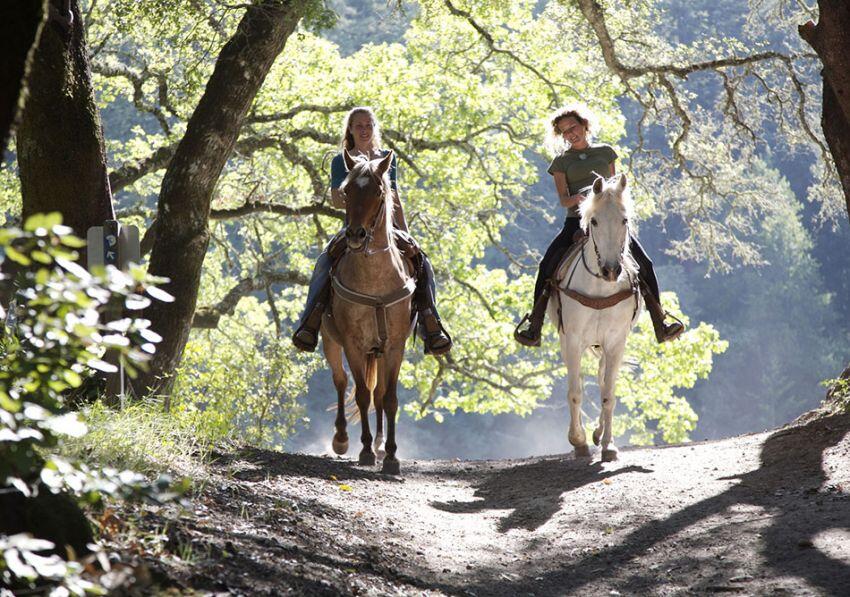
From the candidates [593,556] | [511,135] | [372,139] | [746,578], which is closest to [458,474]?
[372,139]

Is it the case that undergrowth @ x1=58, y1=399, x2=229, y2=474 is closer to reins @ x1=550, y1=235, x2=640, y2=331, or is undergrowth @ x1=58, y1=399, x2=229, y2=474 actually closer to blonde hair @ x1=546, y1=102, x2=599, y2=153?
reins @ x1=550, y1=235, x2=640, y2=331

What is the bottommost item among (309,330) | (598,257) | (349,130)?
(309,330)

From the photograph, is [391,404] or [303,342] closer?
[303,342]

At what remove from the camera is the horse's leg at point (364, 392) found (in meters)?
8.83

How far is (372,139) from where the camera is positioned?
8.86 m

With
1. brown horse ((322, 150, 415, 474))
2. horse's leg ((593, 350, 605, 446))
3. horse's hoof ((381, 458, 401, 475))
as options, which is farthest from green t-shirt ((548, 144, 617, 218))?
horse's hoof ((381, 458, 401, 475))

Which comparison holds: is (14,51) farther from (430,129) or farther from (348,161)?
(430,129)

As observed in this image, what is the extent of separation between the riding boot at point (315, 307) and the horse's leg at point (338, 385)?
1.66ft

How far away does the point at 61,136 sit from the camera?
7594mm

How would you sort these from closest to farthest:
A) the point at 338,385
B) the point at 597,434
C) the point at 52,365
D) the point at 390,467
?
1. the point at 52,365
2. the point at 390,467
3. the point at 338,385
4. the point at 597,434

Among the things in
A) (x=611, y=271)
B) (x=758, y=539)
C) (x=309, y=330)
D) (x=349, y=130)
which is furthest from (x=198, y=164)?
(x=758, y=539)

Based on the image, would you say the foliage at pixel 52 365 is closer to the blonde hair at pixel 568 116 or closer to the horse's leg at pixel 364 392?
the horse's leg at pixel 364 392

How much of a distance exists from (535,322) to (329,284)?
Result: 2067 millimetres

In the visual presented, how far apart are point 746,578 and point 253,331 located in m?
20.7
